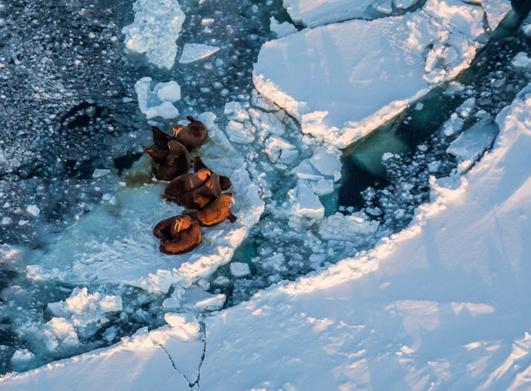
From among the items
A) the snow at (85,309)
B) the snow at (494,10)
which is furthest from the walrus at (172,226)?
the snow at (494,10)

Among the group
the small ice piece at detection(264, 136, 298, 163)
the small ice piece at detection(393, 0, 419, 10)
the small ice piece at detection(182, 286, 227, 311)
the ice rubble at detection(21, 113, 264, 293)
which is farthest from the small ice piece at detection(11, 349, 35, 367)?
the small ice piece at detection(393, 0, 419, 10)

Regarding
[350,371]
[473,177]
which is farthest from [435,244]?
[350,371]

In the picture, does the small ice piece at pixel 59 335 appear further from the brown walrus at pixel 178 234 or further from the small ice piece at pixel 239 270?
the small ice piece at pixel 239 270

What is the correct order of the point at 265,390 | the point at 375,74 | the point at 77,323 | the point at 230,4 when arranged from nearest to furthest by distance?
the point at 265,390, the point at 77,323, the point at 375,74, the point at 230,4

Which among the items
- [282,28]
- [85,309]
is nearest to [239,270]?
[85,309]

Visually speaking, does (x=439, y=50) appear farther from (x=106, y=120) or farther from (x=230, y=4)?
(x=106, y=120)

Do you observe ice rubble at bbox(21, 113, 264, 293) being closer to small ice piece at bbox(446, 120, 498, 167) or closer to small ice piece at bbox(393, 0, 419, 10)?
small ice piece at bbox(446, 120, 498, 167)

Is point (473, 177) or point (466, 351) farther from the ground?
point (473, 177)
